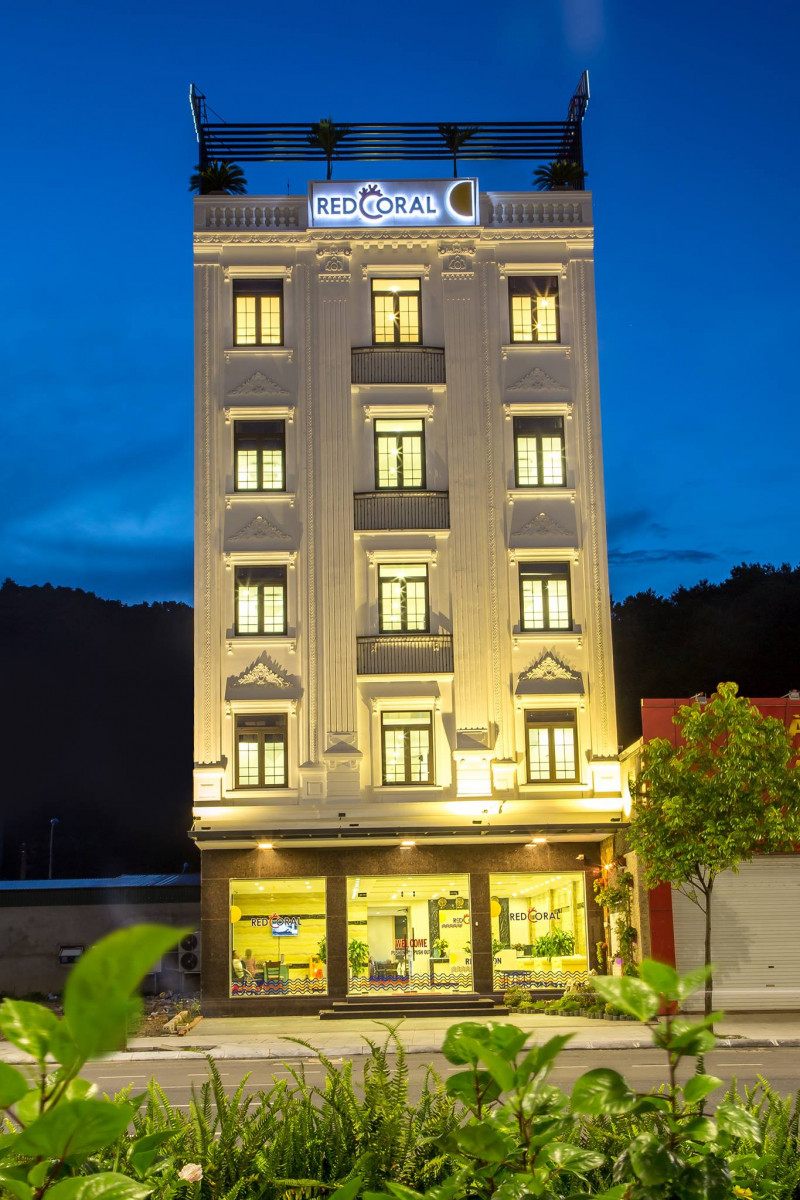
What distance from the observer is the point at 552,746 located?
3741 cm

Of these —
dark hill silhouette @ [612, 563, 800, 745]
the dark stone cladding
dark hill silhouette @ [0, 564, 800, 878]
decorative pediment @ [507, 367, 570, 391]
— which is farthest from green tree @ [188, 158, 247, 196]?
dark hill silhouette @ [0, 564, 800, 878]

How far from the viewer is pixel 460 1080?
2.96 meters

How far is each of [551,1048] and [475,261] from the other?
39.0m

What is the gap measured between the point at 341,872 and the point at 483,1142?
34.2 metres

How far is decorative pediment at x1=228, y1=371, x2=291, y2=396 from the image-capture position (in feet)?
128

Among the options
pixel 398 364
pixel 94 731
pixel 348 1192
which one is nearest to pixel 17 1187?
pixel 348 1192

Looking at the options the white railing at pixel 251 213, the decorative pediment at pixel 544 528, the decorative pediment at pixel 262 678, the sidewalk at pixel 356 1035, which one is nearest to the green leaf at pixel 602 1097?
the sidewalk at pixel 356 1035

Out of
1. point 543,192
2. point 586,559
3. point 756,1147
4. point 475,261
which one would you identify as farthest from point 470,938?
point 756,1147

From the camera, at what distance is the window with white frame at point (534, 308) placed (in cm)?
4000

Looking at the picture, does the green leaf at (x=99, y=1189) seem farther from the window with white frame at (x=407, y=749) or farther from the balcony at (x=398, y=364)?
the balcony at (x=398, y=364)

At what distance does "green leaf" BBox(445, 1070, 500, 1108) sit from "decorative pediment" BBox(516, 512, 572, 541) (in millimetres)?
35772

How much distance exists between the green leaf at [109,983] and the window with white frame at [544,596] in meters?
36.6

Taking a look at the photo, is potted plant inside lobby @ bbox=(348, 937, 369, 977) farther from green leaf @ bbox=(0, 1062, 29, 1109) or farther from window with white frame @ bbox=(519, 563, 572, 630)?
green leaf @ bbox=(0, 1062, 29, 1109)

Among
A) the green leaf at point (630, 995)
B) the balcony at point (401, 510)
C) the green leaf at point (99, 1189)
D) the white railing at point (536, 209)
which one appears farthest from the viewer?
the white railing at point (536, 209)
